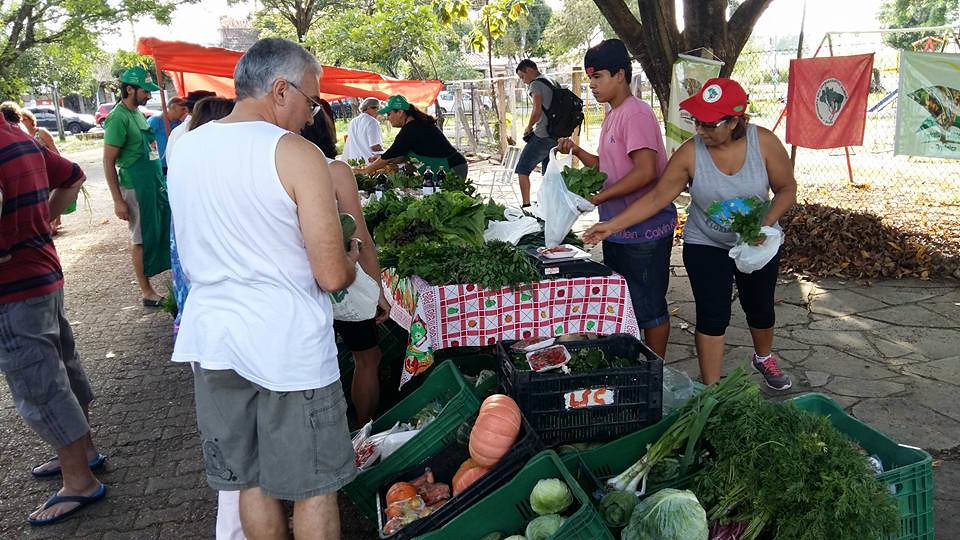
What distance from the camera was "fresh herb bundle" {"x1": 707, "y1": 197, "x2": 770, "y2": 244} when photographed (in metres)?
3.64

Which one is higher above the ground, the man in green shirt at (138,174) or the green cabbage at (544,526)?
the man in green shirt at (138,174)

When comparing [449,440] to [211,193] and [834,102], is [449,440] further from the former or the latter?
[834,102]

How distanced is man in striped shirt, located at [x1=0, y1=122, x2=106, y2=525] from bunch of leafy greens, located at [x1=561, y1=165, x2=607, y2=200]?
271cm

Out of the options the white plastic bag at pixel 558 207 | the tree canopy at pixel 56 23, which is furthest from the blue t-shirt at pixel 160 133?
the tree canopy at pixel 56 23

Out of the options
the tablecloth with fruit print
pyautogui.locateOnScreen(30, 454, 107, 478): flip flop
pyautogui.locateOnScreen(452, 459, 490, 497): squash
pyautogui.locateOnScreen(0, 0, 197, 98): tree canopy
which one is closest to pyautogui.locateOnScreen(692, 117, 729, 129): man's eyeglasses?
the tablecloth with fruit print

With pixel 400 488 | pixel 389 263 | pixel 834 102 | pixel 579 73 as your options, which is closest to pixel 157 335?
pixel 389 263

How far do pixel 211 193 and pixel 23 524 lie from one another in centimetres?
248

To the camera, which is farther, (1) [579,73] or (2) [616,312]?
(1) [579,73]

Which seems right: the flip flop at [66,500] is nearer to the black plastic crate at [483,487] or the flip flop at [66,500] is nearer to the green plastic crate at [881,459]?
the black plastic crate at [483,487]

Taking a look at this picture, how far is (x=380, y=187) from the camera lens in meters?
6.01

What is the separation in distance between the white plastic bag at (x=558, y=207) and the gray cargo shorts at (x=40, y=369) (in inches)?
102

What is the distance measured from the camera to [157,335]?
6.23m

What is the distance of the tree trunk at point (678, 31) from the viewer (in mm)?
6633

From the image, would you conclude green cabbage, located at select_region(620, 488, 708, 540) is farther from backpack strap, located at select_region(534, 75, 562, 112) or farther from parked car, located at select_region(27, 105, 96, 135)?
parked car, located at select_region(27, 105, 96, 135)
